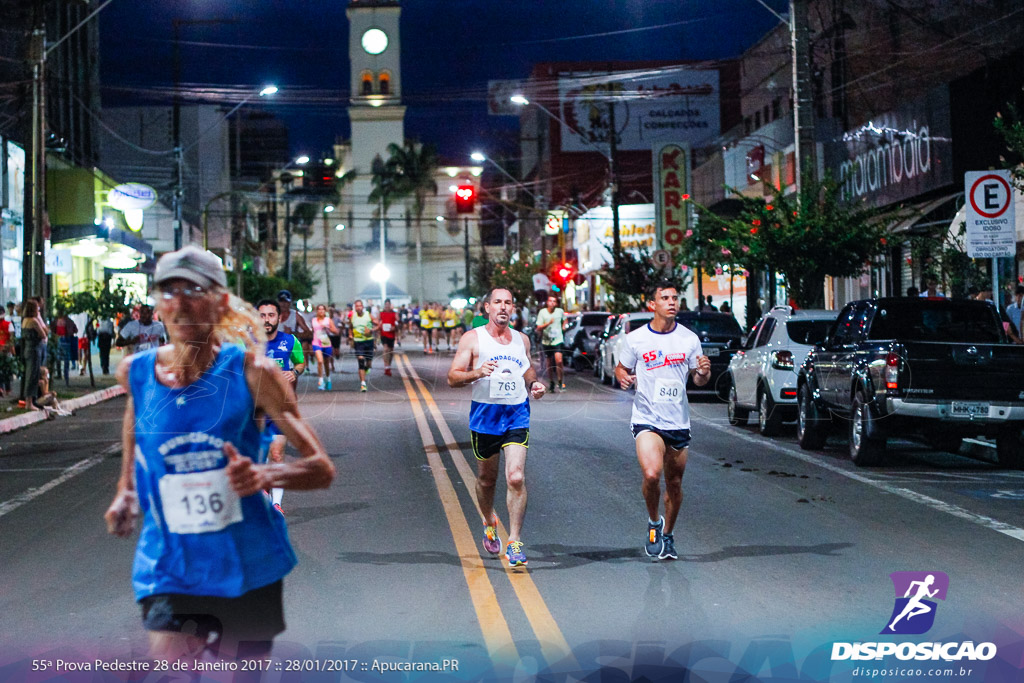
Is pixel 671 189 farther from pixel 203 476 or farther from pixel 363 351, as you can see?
pixel 203 476

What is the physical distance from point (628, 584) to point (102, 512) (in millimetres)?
5250

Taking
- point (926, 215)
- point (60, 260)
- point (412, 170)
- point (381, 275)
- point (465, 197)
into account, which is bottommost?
point (60, 260)

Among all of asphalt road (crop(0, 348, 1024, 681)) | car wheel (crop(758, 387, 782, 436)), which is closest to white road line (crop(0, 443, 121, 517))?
asphalt road (crop(0, 348, 1024, 681))

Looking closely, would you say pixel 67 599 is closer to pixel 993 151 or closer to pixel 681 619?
pixel 681 619

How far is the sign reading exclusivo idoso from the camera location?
2569 centimetres

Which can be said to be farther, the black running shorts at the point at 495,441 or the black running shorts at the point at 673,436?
the black running shorts at the point at 673,436

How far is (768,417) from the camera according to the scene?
55.8 feet

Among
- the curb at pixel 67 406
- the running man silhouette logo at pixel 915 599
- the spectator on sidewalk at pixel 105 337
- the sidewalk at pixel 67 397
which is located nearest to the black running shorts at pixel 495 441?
the running man silhouette logo at pixel 915 599

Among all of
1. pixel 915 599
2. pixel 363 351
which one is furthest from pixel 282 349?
pixel 363 351

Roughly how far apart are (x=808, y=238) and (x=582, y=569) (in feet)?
58.1

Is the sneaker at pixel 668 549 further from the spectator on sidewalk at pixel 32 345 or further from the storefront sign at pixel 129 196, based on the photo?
the storefront sign at pixel 129 196

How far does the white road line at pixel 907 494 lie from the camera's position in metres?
9.64

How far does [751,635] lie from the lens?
6.32 m

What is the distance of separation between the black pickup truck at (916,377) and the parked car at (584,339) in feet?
63.1
